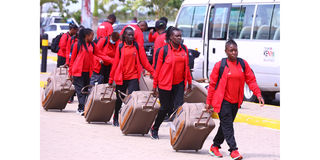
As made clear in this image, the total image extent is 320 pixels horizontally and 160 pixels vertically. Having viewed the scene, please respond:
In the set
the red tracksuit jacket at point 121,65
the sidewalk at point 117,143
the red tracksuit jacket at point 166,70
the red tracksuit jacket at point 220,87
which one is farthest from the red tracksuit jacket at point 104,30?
the red tracksuit jacket at point 220,87

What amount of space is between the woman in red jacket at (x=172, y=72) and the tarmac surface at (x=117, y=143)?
2.04ft

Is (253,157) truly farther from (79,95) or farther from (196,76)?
(196,76)

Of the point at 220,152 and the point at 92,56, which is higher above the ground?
the point at 92,56

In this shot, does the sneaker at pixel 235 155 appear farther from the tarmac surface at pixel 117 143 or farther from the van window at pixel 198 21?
the van window at pixel 198 21

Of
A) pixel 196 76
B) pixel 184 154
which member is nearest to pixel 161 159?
pixel 184 154

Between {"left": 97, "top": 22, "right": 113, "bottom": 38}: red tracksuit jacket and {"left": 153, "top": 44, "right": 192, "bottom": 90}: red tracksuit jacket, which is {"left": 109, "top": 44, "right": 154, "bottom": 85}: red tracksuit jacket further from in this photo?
{"left": 97, "top": 22, "right": 113, "bottom": 38}: red tracksuit jacket

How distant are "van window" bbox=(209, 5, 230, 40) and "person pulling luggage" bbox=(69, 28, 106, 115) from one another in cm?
598

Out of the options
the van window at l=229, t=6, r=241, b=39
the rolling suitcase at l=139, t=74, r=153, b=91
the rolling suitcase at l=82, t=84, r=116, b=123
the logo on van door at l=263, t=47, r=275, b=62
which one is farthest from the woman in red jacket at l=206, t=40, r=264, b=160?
the van window at l=229, t=6, r=241, b=39

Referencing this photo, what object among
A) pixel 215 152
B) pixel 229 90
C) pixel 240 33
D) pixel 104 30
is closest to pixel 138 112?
pixel 215 152

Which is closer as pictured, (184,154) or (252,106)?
(184,154)

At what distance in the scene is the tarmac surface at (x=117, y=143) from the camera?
30.9 ft
